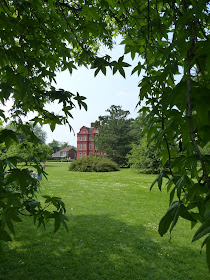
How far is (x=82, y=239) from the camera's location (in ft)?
15.1

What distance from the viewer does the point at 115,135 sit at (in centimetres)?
3047

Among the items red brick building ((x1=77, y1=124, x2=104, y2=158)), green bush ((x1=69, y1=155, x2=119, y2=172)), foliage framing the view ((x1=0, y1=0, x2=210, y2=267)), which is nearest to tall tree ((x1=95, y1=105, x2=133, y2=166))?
green bush ((x1=69, y1=155, x2=119, y2=172))

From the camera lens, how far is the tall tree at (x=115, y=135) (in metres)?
29.9

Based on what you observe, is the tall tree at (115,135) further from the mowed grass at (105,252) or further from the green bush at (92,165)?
the mowed grass at (105,252)

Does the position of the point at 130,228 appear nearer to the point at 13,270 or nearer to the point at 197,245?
the point at 197,245

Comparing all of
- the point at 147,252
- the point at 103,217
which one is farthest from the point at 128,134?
the point at 147,252

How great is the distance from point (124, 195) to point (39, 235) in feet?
15.9

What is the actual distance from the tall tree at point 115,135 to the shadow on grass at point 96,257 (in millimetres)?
24483

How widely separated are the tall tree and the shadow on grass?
2448cm

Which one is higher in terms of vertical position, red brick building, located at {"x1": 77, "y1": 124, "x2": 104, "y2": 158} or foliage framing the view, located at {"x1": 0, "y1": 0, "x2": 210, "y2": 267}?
red brick building, located at {"x1": 77, "y1": 124, "x2": 104, "y2": 158}

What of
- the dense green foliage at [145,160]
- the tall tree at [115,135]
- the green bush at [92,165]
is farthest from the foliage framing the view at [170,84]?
the tall tree at [115,135]

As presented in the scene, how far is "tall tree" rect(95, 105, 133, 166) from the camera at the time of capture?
1177 inches

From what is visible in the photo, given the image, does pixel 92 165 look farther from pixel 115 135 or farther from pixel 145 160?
pixel 115 135

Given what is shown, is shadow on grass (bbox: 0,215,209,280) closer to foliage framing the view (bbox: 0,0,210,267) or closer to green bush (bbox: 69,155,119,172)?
foliage framing the view (bbox: 0,0,210,267)
